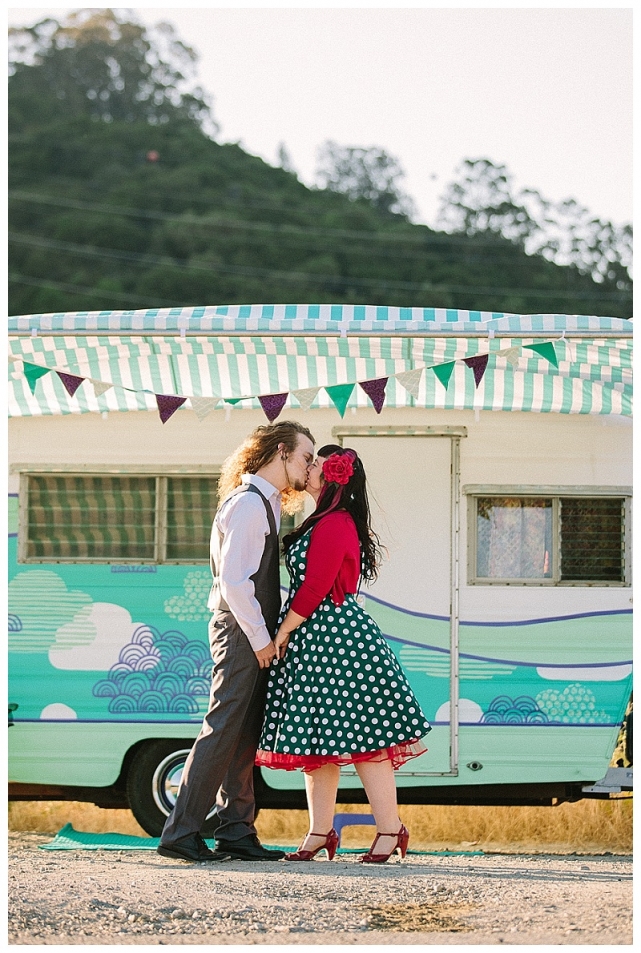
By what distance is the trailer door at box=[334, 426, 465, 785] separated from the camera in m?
5.70

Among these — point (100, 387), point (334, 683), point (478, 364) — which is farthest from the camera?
point (100, 387)

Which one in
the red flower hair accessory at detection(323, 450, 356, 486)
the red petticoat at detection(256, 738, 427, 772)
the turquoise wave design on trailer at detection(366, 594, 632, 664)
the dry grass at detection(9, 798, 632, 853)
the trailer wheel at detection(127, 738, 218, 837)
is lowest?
the dry grass at detection(9, 798, 632, 853)

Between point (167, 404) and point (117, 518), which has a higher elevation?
point (167, 404)

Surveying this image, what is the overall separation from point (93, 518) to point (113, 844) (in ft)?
5.54

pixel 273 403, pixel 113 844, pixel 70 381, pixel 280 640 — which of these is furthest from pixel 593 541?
pixel 113 844

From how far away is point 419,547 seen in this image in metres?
5.78

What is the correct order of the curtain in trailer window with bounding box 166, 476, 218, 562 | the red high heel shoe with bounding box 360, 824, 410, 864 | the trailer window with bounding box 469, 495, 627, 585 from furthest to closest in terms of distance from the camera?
the curtain in trailer window with bounding box 166, 476, 218, 562, the trailer window with bounding box 469, 495, 627, 585, the red high heel shoe with bounding box 360, 824, 410, 864

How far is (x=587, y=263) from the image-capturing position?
108ft

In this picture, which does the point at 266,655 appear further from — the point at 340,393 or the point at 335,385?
the point at 335,385

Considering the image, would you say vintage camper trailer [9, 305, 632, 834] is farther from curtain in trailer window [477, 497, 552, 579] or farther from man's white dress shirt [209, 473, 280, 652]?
man's white dress shirt [209, 473, 280, 652]

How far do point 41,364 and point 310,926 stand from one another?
309 centimetres

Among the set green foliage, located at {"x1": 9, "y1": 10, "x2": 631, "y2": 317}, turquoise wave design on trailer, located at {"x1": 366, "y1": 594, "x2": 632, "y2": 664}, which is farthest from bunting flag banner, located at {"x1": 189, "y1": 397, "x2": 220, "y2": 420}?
green foliage, located at {"x1": 9, "y1": 10, "x2": 631, "y2": 317}

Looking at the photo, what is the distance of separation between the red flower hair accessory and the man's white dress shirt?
0.30 meters

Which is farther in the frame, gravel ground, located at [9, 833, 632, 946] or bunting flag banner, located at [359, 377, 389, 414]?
bunting flag banner, located at [359, 377, 389, 414]
